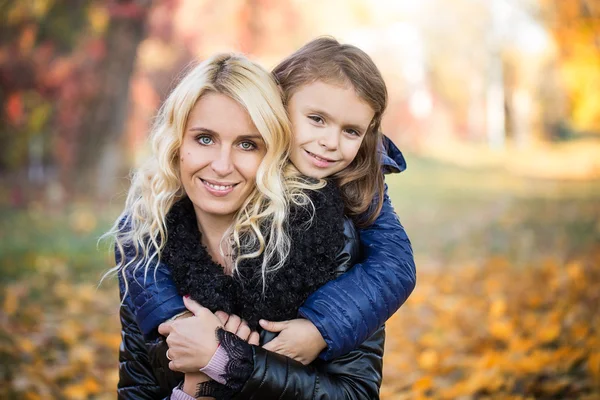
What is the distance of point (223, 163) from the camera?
6.90 ft

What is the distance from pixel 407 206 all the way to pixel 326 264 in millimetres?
5627

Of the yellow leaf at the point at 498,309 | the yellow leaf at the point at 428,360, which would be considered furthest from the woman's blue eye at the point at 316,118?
the yellow leaf at the point at 498,309

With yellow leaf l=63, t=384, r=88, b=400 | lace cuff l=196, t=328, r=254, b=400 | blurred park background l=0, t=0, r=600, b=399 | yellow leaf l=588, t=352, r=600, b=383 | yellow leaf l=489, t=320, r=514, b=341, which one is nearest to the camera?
lace cuff l=196, t=328, r=254, b=400

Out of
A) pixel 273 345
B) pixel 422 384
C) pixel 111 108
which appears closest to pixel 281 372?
pixel 273 345

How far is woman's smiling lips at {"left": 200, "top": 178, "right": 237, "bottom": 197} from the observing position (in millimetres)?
2156

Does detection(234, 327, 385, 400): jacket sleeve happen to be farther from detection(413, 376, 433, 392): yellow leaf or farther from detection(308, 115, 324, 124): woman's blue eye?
detection(413, 376, 433, 392): yellow leaf

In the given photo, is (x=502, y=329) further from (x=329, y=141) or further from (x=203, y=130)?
(x=203, y=130)

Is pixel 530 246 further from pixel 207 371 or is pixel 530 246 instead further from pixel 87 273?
pixel 207 371

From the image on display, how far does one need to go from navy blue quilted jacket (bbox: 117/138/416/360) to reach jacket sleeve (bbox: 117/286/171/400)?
158 millimetres

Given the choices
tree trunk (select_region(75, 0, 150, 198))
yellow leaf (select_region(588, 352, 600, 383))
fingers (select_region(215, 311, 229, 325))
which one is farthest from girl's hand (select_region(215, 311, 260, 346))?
tree trunk (select_region(75, 0, 150, 198))

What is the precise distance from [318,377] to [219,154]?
766 mm

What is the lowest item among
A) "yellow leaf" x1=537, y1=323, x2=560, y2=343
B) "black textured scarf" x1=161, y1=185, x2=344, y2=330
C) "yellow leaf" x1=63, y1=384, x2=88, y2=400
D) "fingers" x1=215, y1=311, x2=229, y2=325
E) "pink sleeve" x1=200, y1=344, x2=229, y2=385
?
"yellow leaf" x1=537, y1=323, x2=560, y2=343

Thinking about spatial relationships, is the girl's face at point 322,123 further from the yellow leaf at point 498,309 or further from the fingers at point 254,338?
the yellow leaf at point 498,309

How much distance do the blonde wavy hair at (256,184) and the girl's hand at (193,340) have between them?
199 mm
